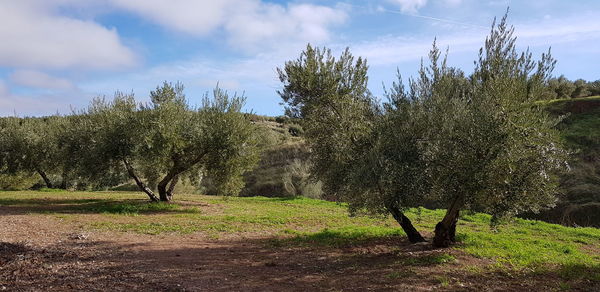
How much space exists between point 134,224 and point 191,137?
6436 mm

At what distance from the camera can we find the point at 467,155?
10328 mm

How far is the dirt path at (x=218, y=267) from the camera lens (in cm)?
975

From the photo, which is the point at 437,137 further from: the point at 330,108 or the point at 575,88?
the point at 575,88

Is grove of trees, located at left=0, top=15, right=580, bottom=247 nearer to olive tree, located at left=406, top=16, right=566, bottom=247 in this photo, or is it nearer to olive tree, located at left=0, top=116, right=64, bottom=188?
olive tree, located at left=406, top=16, right=566, bottom=247

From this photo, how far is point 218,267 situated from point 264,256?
Answer: 217 centimetres

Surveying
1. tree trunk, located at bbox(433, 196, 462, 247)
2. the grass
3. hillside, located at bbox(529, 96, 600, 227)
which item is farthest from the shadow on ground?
hillside, located at bbox(529, 96, 600, 227)

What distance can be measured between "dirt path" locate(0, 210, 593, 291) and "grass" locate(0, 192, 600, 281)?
996 millimetres

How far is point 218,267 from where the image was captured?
38.3 ft

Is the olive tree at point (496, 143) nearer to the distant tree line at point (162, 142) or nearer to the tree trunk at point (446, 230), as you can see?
the tree trunk at point (446, 230)

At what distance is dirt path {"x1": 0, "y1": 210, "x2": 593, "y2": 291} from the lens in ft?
32.0

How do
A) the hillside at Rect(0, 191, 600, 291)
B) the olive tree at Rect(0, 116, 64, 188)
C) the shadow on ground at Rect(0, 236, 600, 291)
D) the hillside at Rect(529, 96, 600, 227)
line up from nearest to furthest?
the shadow on ground at Rect(0, 236, 600, 291)
the hillside at Rect(0, 191, 600, 291)
the hillside at Rect(529, 96, 600, 227)
the olive tree at Rect(0, 116, 64, 188)

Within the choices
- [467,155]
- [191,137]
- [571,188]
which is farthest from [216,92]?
[571,188]

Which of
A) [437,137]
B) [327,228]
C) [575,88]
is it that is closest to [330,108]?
[437,137]

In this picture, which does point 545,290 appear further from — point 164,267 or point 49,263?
point 49,263
